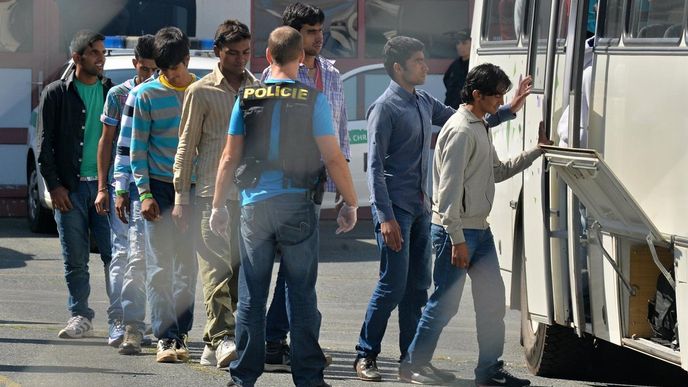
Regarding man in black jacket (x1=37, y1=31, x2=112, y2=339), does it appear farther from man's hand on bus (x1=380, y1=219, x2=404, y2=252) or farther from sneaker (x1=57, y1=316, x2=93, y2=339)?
man's hand on bus (x1=380, y1=219, x2=404, y2=252)

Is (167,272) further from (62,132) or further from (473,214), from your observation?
(473,214)

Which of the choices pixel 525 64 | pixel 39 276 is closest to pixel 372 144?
pixel 525 64

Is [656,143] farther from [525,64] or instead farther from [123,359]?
[123,359]

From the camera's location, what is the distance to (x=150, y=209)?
796 cm

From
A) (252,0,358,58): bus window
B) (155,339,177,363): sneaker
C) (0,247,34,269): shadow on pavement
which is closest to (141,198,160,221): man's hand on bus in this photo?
(155,339,177,363): sneaker

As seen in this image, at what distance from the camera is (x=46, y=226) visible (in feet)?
49.1

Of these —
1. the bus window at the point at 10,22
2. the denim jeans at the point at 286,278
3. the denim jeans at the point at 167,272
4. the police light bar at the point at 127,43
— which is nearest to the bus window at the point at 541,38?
the denim jeans at the point at 286,278

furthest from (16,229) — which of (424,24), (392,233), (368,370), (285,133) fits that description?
(285,133)

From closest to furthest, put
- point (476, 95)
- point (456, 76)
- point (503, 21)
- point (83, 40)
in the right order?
point (476, 95), point (83, 40), point (503, 21), point (456, 76)

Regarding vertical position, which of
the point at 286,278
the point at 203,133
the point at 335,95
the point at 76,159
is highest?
the point at 335,95

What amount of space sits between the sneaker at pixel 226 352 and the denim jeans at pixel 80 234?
1.22 meters

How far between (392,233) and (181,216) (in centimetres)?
117

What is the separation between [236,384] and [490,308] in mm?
1335

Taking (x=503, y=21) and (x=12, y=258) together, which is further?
(x=12, y=258)
